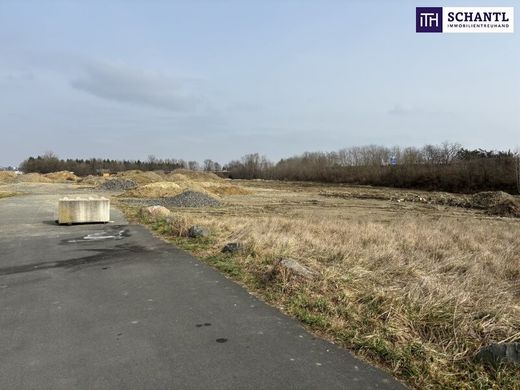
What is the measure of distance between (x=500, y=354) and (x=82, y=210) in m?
14.5

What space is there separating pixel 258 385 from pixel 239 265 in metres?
4.44

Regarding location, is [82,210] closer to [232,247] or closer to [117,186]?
[232,247]

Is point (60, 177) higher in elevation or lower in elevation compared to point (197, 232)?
higher

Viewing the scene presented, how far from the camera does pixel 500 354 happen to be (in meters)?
3.72

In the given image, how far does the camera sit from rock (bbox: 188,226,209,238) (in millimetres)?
11117

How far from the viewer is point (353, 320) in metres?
4.92

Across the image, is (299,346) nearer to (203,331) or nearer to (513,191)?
(203,331)

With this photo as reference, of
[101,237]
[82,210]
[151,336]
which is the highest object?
[82,210]

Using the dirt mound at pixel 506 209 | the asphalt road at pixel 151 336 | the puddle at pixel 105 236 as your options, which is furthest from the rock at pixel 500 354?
the dirt mound at pixel 506 209

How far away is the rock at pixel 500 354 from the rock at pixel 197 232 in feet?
26.5

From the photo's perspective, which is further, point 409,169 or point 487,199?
point 409,169

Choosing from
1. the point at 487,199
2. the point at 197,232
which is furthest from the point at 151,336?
the point at 487,199

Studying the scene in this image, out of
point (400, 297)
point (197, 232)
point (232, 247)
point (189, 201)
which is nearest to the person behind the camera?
point (400, 297)

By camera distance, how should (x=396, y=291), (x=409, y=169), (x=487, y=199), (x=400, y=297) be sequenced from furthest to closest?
(x=409, y=169) → (x=487, y=199) → (x=396, y=291) → (x=400, y=297)
